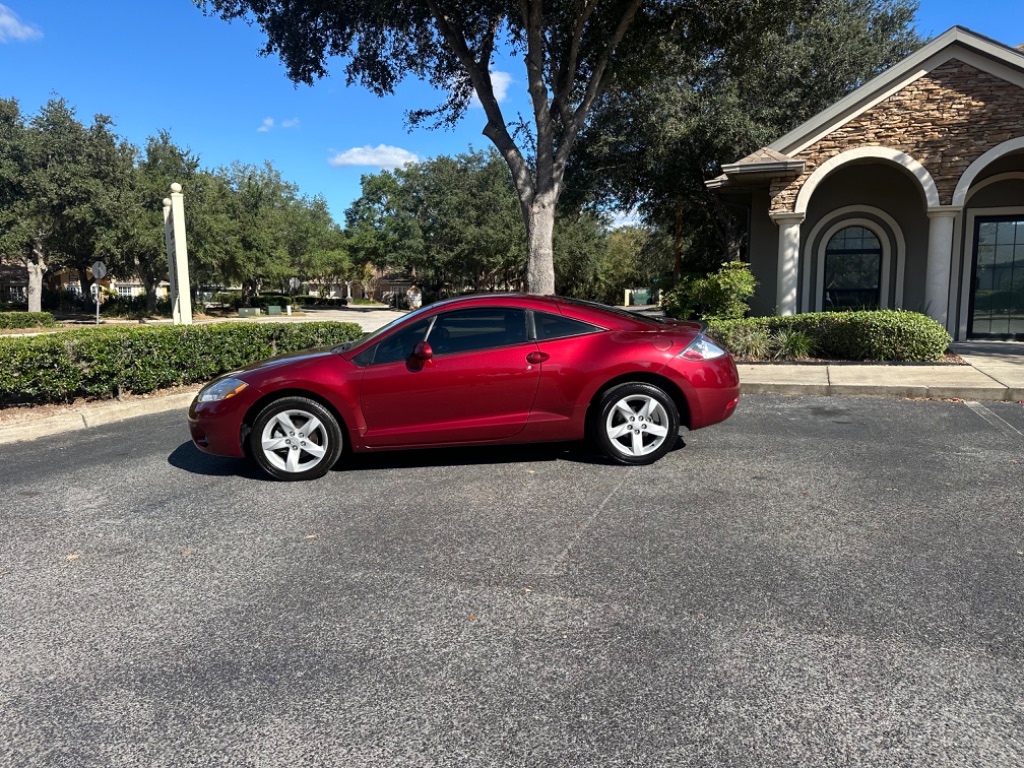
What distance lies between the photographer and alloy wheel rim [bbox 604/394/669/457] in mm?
5688

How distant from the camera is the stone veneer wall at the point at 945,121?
12305 mm

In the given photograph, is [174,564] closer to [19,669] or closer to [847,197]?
[19,669]

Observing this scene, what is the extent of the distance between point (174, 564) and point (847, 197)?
49.3ft

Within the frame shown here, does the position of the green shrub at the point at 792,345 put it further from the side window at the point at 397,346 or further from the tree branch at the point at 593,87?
the side window at the point at 397,346

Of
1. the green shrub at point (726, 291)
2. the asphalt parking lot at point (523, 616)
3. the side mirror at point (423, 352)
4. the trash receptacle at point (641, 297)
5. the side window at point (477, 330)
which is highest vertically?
the trash receptacle at point (641, 297)

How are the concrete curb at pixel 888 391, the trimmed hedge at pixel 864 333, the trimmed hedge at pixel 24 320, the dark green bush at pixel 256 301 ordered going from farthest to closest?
1. the dark green bush at pixel 256 301
2. the trimmed hedge at pixel 24 320
3. the trimmed hedge at pixel 864 333
4. the concrete curb at pixel 888 391

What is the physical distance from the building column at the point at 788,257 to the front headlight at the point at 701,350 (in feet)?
29.0

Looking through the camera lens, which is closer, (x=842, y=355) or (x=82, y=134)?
(x=842, y=355)

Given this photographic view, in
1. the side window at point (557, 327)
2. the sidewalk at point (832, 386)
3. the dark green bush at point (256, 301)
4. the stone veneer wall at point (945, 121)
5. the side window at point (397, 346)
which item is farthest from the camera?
the dark green bush at point (256, 301)

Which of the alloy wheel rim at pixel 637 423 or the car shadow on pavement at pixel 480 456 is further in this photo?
the car shadow on pavement at pixel 480 456

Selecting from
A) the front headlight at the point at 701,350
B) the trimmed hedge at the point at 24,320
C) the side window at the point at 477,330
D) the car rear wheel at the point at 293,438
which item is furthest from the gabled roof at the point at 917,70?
the trimmed hedge at the point at 24,320

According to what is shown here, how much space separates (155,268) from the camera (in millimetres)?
39688

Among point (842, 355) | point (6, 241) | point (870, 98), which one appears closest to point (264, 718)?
point (842, 355)

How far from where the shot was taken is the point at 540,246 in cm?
1297
